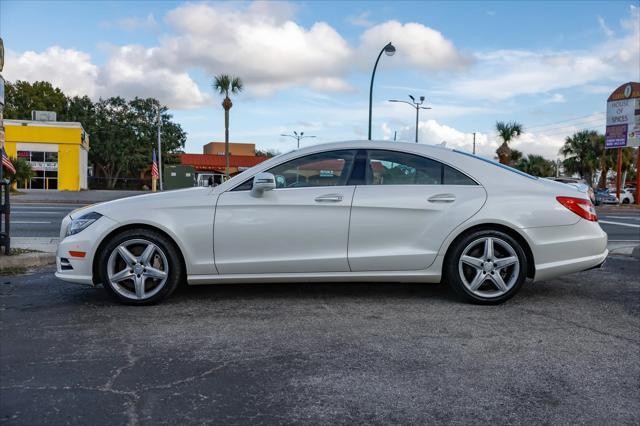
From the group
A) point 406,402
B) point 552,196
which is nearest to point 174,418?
point 406,402

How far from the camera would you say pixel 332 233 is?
4789 mm

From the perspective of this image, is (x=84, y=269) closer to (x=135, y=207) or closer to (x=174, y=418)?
(x=135, y=207)

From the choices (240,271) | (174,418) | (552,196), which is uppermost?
(552,196)

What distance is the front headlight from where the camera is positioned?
15.8ft

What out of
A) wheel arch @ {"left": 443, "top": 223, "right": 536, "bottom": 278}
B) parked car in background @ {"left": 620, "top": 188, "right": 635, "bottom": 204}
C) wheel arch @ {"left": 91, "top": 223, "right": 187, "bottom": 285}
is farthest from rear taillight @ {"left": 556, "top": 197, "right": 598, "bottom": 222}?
parked car in background @ {"left": 620, "top": 188, "right": 635, "bottom": 204}

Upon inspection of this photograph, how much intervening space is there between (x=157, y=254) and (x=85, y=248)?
591 mm

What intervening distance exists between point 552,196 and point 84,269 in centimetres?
403

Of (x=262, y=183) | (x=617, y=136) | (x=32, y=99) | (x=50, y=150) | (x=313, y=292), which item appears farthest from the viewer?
(x=32, y=99)

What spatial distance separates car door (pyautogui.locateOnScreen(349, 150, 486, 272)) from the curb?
4.16 m

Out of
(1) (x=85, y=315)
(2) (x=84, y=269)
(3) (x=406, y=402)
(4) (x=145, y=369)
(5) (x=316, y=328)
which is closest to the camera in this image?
(3) (x=406, y=402)

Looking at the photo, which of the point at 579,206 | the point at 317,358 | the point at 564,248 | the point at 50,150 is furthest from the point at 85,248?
the point at 50,150

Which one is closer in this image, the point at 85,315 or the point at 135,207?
the point at 85,315

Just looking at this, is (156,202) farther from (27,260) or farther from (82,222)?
(27,260)

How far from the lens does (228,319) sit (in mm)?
4363
